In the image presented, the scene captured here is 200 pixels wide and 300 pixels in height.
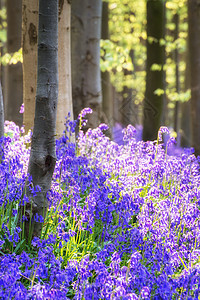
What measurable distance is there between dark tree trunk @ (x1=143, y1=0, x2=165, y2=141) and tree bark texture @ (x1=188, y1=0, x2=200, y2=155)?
77 centimetres

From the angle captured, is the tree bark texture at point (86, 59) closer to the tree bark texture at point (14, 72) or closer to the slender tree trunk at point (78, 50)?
the slender tree trunk at point (78, 50)

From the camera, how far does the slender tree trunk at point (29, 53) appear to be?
528 centimetres

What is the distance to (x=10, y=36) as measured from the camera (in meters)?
8.94

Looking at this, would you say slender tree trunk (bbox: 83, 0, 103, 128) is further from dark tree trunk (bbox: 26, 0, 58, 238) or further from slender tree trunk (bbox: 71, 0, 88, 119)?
dark tree trunk (bbox: 26, 0, 58, 238)

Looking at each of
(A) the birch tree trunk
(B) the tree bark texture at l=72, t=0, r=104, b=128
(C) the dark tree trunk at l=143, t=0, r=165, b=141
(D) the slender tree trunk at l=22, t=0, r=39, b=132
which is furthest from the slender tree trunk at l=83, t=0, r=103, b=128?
(C) the dark tree trunk at l=143, t=0, r=165, b=141

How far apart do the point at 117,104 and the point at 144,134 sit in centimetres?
1848

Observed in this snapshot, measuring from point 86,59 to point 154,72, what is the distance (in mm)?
2506

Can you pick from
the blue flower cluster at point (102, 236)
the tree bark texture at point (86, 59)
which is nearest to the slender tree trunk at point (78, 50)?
the tree bark texture at point (86, 59)

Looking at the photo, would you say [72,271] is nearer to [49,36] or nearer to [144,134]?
[49,36]

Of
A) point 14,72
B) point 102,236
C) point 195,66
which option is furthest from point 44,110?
point 14,72

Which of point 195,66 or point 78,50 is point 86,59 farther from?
point 195,66

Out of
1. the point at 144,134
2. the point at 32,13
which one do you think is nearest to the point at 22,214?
the point at 32,13

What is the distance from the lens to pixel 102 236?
363 centimetres

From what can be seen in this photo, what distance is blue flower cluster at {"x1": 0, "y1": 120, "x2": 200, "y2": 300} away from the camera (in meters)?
2.40
